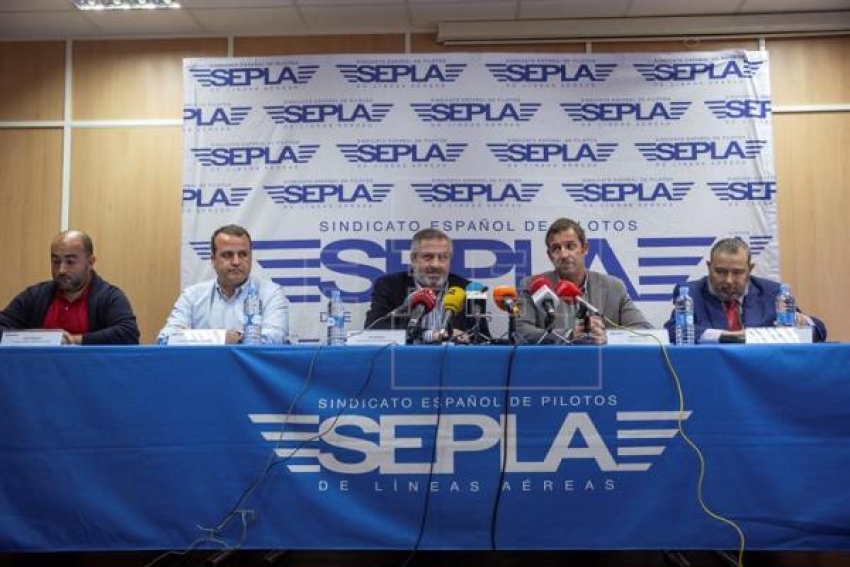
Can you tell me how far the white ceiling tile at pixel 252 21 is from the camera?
4023 mm

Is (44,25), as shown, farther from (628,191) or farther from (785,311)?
(785,311)

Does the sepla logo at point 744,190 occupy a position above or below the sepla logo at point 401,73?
below

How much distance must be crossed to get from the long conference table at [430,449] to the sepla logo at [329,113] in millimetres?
2175

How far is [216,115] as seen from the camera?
13.2 feet

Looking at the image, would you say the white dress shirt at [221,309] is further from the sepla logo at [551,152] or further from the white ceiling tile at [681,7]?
the white ceiling tile at [681,7]

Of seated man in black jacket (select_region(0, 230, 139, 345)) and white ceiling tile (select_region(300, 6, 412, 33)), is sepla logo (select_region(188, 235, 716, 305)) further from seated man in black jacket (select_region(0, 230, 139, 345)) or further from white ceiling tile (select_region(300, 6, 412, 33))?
white ceiling tile (select_region(300, 6, 412, 33))

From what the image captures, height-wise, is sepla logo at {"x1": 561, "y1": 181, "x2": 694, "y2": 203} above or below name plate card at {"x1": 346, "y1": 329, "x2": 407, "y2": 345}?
above

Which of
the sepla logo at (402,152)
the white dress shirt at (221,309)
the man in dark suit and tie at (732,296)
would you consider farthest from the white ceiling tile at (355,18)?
the man in dark suit and tie at (732,296)

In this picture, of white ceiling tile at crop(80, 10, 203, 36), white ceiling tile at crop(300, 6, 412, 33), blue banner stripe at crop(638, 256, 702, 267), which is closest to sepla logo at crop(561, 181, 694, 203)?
blue banner stripe at crop(638, 256, 702, 267)

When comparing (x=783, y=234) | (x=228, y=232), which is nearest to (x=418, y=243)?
(x=228, y=232)

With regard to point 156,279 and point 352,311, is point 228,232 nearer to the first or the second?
point 352,311

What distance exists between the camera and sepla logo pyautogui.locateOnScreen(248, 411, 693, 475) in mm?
2107

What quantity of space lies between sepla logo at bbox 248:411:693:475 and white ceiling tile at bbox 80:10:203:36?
2.94 m

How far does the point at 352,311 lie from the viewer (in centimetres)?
398
